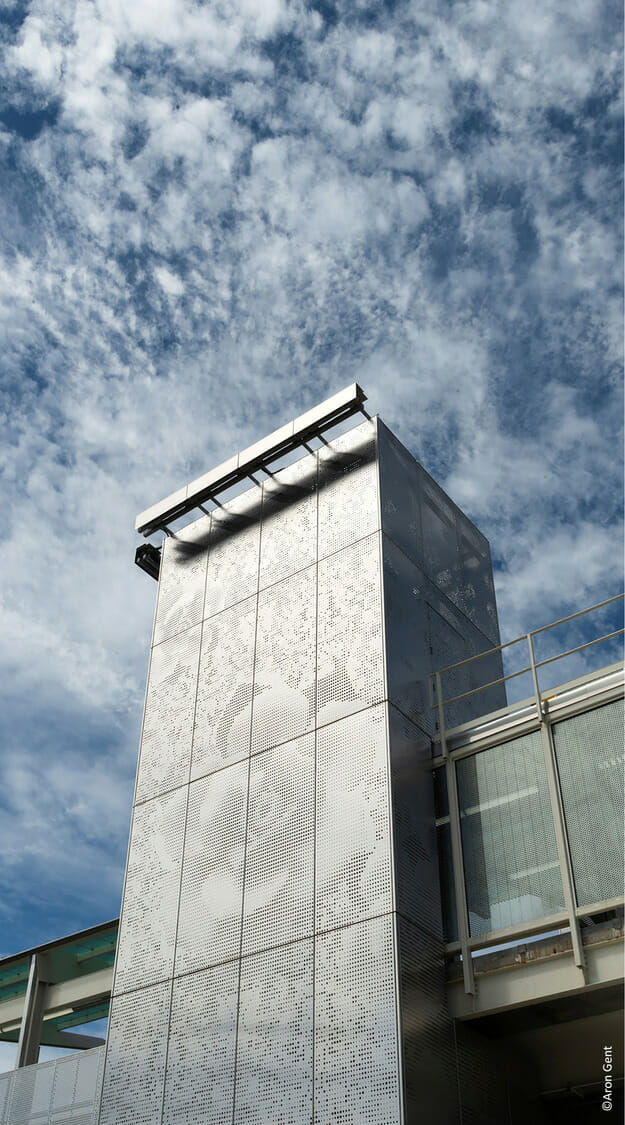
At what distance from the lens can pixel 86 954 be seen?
1955 centimetres

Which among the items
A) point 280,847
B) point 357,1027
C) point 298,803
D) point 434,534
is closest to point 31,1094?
point 280,847

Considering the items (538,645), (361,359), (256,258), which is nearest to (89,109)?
(256,258)

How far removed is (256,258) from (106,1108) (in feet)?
59.4

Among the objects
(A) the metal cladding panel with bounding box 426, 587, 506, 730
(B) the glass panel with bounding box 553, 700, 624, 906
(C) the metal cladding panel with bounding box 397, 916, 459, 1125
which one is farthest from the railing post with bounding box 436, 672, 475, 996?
(B) the glass panel with bounding box 553, 700, 624, 906

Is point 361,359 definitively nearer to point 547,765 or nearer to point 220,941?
point 547,765

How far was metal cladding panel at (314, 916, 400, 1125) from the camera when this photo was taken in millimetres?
11406

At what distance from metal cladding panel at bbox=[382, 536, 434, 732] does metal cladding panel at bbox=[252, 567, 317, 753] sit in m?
1.51

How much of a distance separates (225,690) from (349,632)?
2.96m

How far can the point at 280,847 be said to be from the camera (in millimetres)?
14508

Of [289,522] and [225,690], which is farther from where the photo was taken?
[289,522]

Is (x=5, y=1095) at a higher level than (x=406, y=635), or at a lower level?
lower

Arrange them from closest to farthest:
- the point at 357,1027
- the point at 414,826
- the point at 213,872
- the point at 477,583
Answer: the point at 357,1027
the point at 414,826
the point at 213,872
the point at 477,583

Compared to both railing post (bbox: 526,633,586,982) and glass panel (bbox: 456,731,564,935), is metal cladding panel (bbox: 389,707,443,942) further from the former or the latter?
railing post (bbox: 526,633,586,982)

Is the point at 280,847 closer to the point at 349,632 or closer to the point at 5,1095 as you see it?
the point at 349,632
